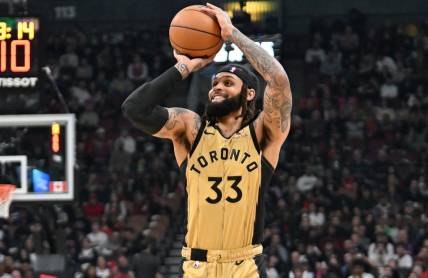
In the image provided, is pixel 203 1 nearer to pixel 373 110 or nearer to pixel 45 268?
pixel 373 110

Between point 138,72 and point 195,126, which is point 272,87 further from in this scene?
point 138,72

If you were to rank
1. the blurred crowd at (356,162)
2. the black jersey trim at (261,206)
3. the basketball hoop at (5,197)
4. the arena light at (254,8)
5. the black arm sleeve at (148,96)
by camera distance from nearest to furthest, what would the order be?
the black arm sleeve at (148,96) → the black jersey trim at (261,206) → the basketball hoop at (5,197) → the blurred crowd at (356,162) → the arena light at (254,8)

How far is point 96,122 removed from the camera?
22.5 m

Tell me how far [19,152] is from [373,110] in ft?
35.1

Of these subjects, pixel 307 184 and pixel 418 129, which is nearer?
pixel 307 184

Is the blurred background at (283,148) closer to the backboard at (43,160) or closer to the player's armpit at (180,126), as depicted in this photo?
the backboard at (43,160)

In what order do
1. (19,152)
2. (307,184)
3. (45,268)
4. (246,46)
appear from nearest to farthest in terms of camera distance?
1. (246,46)
2. (19,152)
3. (45,268)
4. (307,184)

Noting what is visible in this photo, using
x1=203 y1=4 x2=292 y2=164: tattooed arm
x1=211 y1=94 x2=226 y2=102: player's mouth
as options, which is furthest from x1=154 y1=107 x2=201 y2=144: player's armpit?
x1=203 y1=4 x2=292 y2=164: tattooed arm

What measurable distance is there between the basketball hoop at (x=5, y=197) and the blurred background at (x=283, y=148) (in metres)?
0.17

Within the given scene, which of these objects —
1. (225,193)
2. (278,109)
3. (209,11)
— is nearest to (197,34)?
(209,11)

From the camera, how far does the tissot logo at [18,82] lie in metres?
11.8

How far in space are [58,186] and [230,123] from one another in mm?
6328

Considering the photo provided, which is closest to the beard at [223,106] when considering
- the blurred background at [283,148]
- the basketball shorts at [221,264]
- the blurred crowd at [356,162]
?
the basketball shorts at [221,264]

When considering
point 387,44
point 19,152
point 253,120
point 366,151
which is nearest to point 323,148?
point 366,151
